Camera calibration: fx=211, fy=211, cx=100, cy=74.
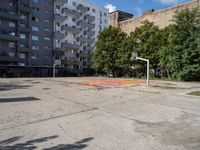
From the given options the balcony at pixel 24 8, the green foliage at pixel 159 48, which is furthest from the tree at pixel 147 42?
the balcony at pixel 24 8

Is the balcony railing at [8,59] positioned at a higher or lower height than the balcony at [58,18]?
lower

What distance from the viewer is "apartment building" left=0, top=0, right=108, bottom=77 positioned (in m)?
45.0

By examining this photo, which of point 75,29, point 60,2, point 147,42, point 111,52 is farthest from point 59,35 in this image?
point 147,42

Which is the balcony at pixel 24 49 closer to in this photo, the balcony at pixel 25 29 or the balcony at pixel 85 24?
the balcony at pixel 25 29

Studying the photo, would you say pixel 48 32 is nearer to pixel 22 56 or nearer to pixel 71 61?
pixel 22 56

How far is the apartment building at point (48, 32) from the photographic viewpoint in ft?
148

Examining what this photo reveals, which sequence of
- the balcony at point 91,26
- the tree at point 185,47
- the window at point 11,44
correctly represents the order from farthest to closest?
the balcony at point 91,26, the window at point 11,44, the tree at point 185,47

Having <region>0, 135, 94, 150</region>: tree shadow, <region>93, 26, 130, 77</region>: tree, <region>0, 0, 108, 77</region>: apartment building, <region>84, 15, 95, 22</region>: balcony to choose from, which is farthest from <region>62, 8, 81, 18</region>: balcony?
<region>0, 135, 94, 150</region>: tree shadow

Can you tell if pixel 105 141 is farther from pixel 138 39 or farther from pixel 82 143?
pixel 138 39

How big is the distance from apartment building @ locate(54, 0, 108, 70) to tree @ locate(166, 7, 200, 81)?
32511 millimetres

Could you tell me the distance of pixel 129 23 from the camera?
164 feet

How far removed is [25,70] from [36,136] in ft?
119

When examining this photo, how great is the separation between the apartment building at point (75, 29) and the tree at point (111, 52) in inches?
620

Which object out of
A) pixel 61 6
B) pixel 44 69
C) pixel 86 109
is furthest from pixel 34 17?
pixel 86 109
